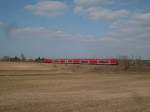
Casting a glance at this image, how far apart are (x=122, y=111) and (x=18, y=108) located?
501 cm

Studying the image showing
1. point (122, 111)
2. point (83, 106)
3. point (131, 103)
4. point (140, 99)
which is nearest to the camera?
point (122, 111)

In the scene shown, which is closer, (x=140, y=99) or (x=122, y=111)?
(x=122, y=111)

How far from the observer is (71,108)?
1432cm

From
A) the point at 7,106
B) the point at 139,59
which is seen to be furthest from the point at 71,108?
the point at 139,59

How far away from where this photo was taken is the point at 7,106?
574 inches

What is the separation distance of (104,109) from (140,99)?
4442 millimetres

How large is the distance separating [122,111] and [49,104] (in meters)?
3.88

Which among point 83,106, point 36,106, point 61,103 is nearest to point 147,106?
point 83,106

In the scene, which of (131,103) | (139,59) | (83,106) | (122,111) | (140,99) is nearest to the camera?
(122,111)

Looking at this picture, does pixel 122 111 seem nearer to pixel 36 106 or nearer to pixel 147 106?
pixel 147 106

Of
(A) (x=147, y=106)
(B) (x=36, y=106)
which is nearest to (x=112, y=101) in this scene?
(A) (x=147, y=106)

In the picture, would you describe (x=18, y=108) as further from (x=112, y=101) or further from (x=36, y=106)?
(x=112, y=101)

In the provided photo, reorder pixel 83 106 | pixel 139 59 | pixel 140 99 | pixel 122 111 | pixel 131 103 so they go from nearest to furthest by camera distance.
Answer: pixel 122 111 → pixel 83 106 → pixel 131 103 → pixel 140 99 → pixel 139 59

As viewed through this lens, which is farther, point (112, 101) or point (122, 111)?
point (112, 101)
